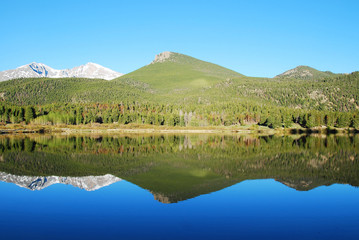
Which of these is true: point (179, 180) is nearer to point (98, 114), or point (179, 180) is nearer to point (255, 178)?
point (255, 178)

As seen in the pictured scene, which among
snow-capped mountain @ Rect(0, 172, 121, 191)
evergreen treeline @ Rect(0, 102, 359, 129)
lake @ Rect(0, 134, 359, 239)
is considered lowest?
snow-capped mountain @ Rect(0, 172, 121, 191)

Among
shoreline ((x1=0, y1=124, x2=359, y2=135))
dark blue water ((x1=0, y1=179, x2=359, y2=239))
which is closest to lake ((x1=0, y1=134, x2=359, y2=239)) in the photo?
dark blue water ((x1=0, y1=179, x2=359, y2=239))

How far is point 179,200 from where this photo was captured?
2139cm

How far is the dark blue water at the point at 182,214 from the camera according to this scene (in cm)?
1503

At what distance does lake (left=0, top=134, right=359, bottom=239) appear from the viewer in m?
15.4

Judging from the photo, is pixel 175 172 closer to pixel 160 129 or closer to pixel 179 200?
pixel 179 200

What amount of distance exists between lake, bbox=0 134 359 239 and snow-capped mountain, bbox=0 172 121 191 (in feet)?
0.28

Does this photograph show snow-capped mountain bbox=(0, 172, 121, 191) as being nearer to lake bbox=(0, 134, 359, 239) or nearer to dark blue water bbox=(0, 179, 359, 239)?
lake bbox=(0, 134, 359, 239)

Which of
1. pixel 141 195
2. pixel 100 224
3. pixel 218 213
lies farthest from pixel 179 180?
pixel 100 224

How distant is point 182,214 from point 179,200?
319 centimetres

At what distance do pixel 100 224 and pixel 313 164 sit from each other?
93.0 feet

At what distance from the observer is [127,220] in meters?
16.9

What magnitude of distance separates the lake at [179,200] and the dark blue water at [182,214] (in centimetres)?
5

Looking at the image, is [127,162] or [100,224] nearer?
[100,224]
